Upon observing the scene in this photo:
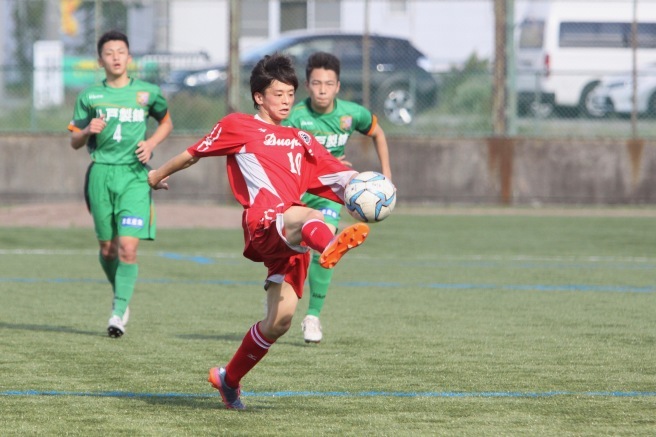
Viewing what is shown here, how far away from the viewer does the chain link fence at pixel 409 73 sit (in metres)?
19.5

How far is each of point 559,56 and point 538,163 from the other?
6954mm

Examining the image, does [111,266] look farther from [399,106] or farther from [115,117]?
[399,106]

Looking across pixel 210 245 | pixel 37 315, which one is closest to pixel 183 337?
pixel 37 315

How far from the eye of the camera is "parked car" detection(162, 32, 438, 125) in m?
20.0

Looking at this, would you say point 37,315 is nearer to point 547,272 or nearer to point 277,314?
point 277,314

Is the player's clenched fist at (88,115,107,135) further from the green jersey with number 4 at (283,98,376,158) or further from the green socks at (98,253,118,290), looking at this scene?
the green jersey with number 4 at (283,98,376,158)

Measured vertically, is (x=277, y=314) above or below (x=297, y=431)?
above

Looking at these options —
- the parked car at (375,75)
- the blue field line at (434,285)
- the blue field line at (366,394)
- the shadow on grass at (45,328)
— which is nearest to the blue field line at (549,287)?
the blue field line at (434,285)

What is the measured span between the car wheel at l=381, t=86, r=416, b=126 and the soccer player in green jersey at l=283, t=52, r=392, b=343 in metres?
11.3

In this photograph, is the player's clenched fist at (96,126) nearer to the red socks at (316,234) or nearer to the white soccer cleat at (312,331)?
the white soccer cleat at (312,331)

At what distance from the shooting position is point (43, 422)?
5.27 m

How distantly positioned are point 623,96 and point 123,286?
43.1ft

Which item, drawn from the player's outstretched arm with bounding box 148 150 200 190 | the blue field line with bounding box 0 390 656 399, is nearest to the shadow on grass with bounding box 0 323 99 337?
the blue field line with bounding box 0 390 656 399

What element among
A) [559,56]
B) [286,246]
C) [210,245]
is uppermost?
[559,56]
